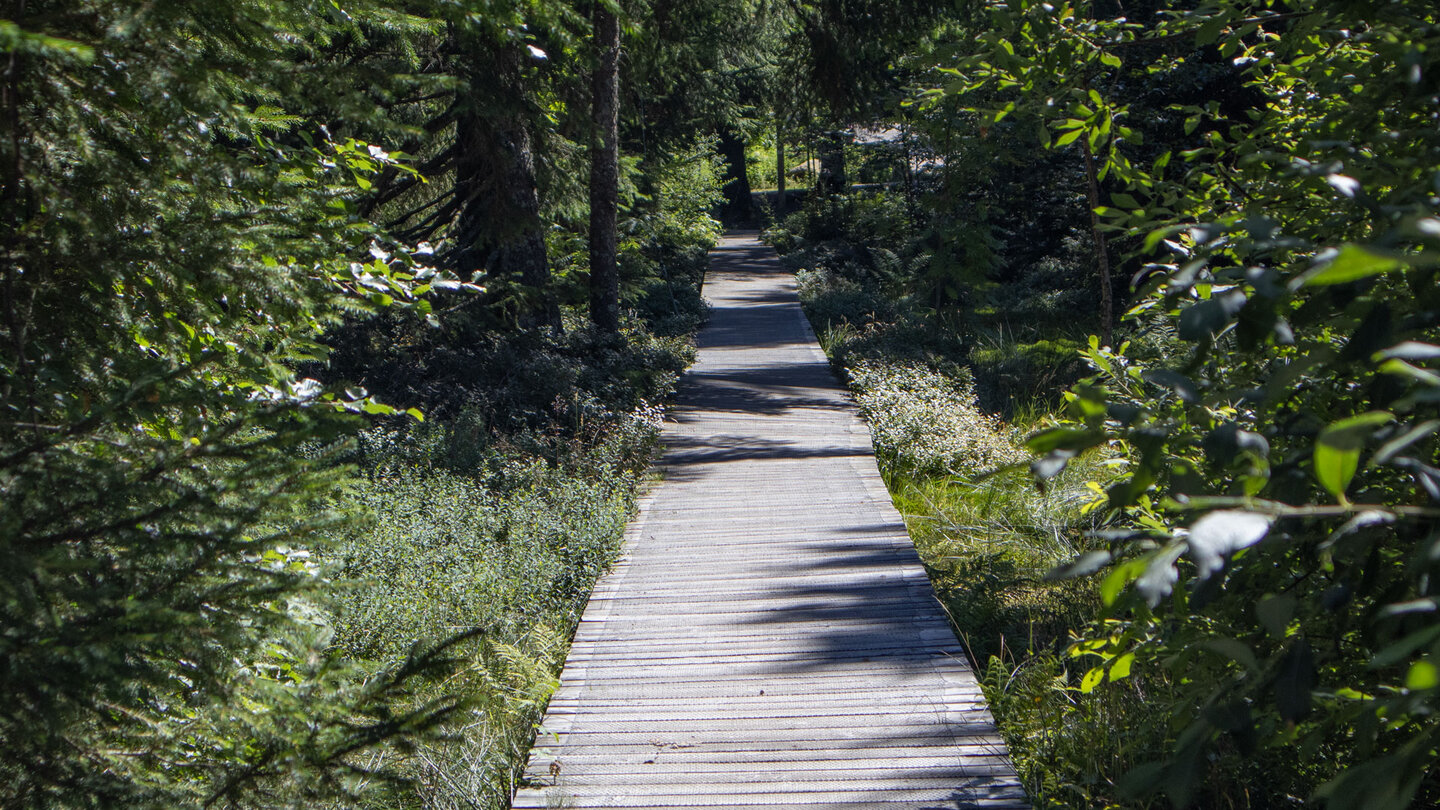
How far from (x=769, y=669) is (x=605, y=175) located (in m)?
9.04

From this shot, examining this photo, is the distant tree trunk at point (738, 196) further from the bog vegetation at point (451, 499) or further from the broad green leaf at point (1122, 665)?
the broad green leaf at point (1122, 665)

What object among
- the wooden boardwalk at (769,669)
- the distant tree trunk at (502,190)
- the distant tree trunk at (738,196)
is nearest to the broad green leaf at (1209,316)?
the wooden boardwalk at (769,669)

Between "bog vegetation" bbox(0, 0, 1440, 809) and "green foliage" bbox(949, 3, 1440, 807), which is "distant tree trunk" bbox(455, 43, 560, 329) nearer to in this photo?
"bog vegetation" bbox(0, 0, 1440, 809)

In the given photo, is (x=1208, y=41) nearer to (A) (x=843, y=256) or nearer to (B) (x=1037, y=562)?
(B) (x=1037, y=562)

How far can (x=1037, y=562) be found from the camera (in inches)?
258

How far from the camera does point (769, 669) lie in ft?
16.7

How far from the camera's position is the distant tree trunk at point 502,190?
1011 centimetres

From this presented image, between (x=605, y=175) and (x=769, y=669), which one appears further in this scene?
(x=605, y=175)

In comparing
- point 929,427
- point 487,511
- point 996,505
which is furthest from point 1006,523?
point 487,511

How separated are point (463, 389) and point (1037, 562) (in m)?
6.13

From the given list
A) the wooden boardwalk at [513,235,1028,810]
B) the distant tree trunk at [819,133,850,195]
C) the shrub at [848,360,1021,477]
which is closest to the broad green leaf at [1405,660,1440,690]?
the wooden boardwalk at [513,235,1028,810]

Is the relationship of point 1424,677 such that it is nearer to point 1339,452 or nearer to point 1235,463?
point 1339,452

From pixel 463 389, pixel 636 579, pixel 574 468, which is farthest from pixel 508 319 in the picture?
pixel 636 579

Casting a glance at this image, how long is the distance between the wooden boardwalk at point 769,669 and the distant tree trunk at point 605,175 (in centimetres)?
469
